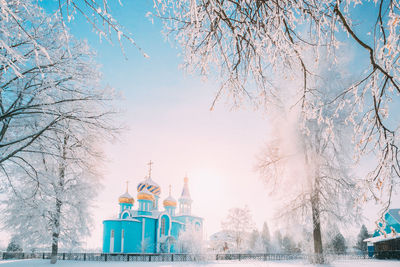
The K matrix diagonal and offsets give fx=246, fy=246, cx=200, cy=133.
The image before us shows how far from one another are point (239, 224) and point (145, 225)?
585 inches

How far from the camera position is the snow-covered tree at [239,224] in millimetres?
36719

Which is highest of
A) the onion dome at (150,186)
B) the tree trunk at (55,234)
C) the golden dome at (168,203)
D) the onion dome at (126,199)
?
the onion dome at (150,186)

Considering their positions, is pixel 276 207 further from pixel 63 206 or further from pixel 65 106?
pixel 63 206

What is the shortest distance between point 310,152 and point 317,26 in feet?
34.9

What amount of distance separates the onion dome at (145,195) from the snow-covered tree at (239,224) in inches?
485

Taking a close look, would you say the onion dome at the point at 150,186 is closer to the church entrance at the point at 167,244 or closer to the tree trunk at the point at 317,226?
the church entrance at the point at 167,244

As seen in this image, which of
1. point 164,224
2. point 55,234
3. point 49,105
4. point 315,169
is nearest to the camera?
point 49,105

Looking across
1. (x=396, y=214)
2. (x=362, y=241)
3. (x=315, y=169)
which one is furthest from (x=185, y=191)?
(x=315, y=169)

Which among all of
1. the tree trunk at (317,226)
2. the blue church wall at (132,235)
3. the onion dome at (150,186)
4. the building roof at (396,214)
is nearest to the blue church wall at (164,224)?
the blue church wall at (132,235)

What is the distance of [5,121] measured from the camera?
6008 mm

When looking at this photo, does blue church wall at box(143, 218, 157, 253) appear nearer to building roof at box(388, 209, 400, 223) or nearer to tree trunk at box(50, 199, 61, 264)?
tree trunk at box(50, 199, 61, 264)

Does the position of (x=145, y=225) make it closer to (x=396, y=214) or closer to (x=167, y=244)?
(x=167, y=244)

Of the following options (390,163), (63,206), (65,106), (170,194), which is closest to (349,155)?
(390,163)

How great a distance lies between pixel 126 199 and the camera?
3397 centimetres
